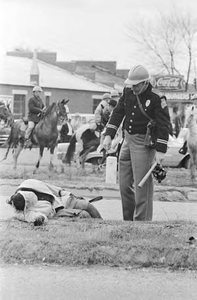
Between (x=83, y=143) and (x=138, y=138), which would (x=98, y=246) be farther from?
(x=83, y=143)

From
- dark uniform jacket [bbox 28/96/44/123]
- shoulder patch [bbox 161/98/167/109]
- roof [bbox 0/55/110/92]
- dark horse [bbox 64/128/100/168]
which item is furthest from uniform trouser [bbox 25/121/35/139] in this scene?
roof [bbox 0/55/110/92]

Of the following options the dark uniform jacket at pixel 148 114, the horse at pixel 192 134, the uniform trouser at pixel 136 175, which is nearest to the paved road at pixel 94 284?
the uniform trouser at pixel 136 175

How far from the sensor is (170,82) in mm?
40719

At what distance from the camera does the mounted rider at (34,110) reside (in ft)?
60.8

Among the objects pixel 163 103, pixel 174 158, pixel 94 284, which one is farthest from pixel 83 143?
pixel 94 284

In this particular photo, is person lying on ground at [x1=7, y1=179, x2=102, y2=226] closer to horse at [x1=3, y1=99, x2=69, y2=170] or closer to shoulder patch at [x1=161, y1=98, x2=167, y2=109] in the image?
shoulder patch at [x1=161, y1=98, x2=167, y2=109]

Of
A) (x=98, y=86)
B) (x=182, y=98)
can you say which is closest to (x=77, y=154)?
(x=182, y=98)

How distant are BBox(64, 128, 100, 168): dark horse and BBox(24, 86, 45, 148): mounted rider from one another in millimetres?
1160

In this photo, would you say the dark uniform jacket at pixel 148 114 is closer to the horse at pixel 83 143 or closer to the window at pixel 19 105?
the horse at pixel 83 143

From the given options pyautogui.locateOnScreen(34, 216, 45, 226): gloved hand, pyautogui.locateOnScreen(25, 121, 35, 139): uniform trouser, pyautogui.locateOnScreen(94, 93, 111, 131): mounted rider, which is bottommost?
pyautogui.locateOnScreen(34, 216, 45, 226): gloved hand

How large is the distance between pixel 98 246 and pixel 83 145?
12160mm

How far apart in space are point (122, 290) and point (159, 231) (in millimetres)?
1826

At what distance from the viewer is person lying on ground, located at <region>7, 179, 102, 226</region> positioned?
8148mm

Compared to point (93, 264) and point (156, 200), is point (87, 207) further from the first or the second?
point (156, 200)
